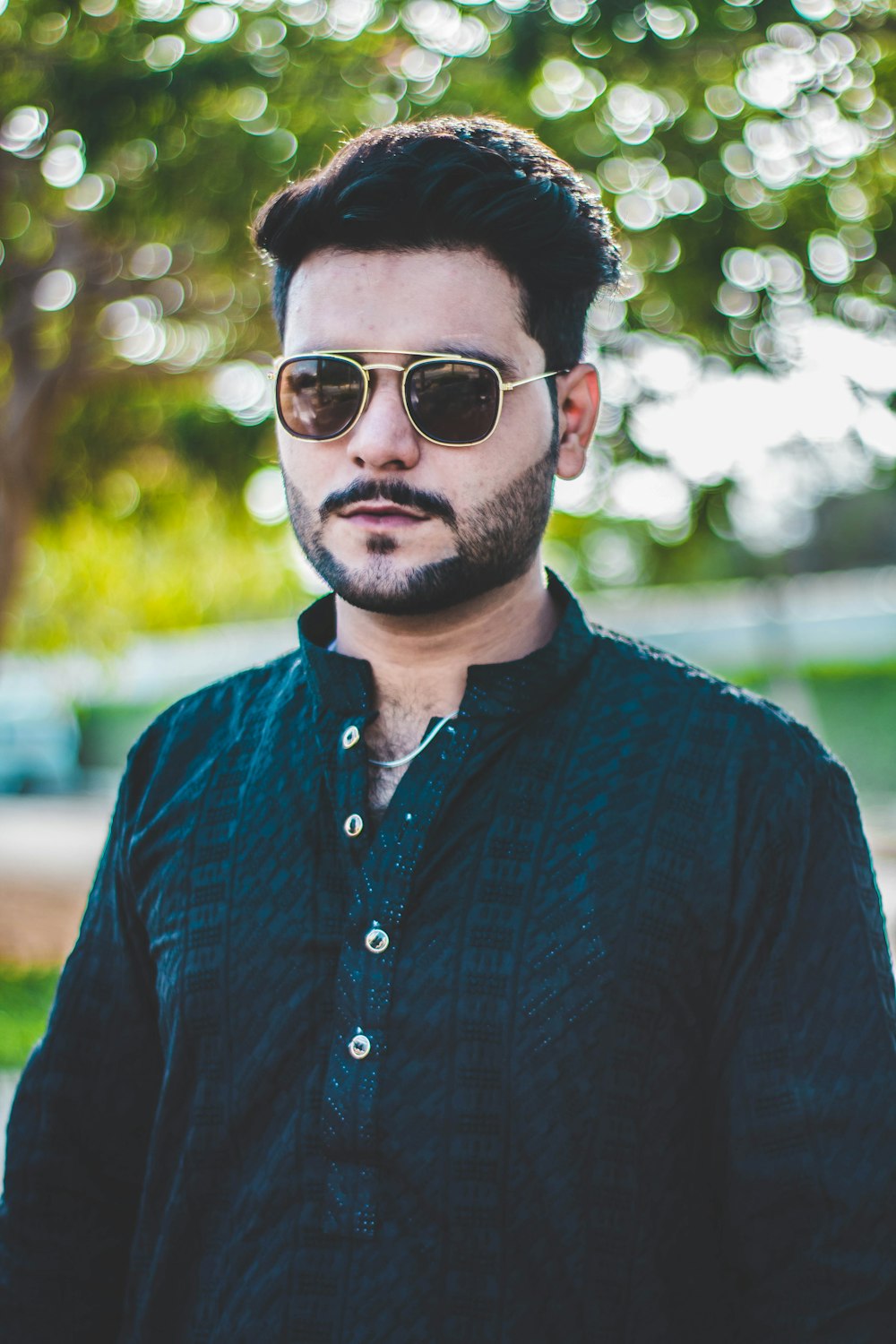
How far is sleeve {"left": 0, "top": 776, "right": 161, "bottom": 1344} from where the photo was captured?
171 centimetres

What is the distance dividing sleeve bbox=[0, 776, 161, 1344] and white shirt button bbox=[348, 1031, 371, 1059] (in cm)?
40

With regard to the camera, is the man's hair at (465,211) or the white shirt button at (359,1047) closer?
the white shirt button at (359,1047)

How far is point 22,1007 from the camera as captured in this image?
689 cm

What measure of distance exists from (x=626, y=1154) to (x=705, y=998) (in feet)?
0.69

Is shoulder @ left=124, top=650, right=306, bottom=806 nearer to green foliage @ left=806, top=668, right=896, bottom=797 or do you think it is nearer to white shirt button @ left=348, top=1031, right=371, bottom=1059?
white shirt button @ left=348, top=1031, right=371, bottom=1059

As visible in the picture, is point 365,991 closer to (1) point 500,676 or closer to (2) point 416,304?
(1) point 500,676

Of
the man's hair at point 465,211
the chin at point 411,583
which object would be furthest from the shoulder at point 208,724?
the man's hair at point 465,211

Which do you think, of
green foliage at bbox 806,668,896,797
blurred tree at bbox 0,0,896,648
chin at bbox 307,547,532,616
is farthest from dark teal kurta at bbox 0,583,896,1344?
green foliage at bbox 806,668,896,797

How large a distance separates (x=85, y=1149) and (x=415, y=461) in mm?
1103

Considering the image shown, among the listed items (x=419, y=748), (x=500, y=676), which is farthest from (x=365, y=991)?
(x=500, y=676)

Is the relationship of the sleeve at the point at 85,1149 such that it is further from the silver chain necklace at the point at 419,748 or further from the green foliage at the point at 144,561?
the green foliage at the point at 144,561

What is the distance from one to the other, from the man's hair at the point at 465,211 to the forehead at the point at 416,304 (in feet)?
0.07

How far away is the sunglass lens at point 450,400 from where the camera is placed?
63.5 inches

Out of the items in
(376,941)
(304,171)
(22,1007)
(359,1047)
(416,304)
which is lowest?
(359,1047)
